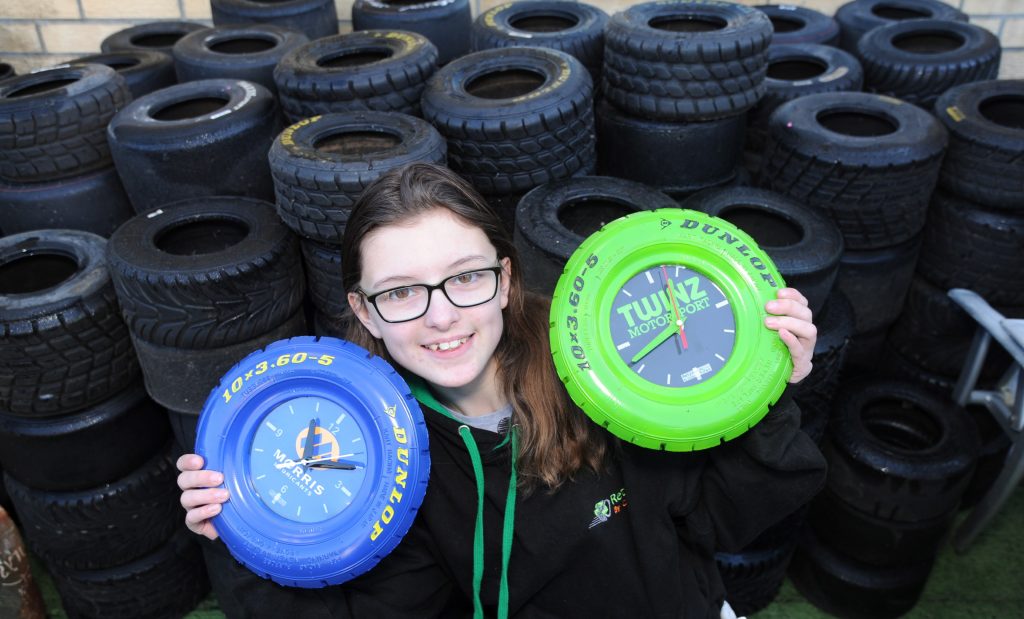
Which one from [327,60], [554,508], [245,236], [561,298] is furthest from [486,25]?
[554,508]

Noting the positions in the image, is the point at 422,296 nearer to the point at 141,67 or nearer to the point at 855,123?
the point at 855,123

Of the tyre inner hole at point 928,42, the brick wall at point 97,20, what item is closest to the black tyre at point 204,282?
the brick wall at point 97,20

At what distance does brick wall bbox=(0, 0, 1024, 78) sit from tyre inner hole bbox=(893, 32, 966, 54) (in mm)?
1263

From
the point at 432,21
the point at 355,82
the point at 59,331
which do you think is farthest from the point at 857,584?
the point at 432,21

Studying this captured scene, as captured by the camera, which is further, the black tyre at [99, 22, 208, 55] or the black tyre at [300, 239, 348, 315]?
the black tyre at [99, 22, 208, 55]

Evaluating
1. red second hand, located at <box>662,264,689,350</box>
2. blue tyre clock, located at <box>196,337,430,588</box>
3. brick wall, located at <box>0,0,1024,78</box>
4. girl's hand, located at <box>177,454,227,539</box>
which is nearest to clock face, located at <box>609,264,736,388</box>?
red second hand, located at <box>662,264,689,350</box>

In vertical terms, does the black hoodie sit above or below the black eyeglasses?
below

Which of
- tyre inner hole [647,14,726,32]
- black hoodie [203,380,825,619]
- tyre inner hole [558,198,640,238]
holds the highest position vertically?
tyre inner hole [647,14,726,32]

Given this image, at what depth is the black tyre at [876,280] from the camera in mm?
2947

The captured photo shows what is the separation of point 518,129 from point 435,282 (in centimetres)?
116

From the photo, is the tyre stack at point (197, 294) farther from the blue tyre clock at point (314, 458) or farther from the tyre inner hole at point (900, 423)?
the tyre inner hole at point (900, 423)

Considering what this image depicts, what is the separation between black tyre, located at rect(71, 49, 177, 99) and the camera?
11.3 feet

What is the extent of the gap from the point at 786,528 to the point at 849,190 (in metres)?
1.25

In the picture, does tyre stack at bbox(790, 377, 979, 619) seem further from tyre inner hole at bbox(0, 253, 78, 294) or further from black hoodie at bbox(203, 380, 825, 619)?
tyre inner hole at bbox(0, 253, 78, 294)
